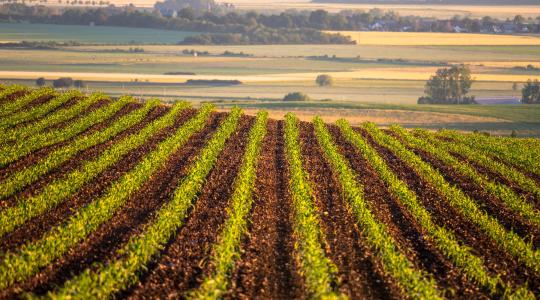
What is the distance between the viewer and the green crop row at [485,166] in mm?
22530

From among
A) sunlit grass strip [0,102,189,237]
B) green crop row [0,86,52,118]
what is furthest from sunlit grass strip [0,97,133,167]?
green crop row [0,86,52,118]

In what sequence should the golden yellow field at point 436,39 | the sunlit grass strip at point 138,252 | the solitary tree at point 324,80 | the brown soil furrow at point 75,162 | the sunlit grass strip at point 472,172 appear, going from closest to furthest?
the sunlit grass strip at point 138,252 → the brown soil furrow at point 75,162 → the sunlit grass strip at point 472,172 → the solitary tree at point 324,80 → the golden yellow field at point 436,39

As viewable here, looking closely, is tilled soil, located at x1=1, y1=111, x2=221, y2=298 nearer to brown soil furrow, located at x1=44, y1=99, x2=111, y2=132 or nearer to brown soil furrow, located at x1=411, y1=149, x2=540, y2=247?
brown soil furrow, located at x1=44, y1=99, x2=111, y2=132

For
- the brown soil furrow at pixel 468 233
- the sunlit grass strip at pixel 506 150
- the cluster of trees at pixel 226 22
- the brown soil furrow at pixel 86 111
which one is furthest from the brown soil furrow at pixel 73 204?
the cluster of trees at pixel 226 22

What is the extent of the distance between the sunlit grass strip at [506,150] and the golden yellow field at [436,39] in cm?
9928

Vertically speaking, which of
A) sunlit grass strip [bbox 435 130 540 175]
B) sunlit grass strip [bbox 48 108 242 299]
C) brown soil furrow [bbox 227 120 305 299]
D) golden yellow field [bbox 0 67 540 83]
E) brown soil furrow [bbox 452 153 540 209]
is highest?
sunlit grass strip [bbox 48 108 242 299]

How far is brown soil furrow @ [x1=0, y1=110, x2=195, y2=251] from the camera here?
16672 mm

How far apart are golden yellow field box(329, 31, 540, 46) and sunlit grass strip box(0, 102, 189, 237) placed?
11074cm

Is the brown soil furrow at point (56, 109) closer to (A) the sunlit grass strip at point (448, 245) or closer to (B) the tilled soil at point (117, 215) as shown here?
(B) the tilled soil at point (117, 215)

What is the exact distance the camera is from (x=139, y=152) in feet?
89.8

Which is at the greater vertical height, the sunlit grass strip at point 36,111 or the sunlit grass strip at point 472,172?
the sunlit grass strip at point 36,111

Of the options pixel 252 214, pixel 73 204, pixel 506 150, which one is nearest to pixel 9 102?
pixel 73 204

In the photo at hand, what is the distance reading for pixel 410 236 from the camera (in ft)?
62.8

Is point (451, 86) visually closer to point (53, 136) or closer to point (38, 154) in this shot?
point (53, 136)
